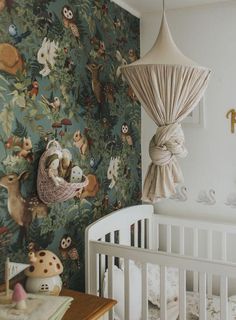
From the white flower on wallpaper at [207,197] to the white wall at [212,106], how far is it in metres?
0.03

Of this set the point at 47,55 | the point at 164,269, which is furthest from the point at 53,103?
the point at 164,269

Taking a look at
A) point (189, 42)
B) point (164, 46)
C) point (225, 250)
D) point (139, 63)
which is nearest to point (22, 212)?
point (139, 63)

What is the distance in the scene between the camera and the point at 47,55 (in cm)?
213

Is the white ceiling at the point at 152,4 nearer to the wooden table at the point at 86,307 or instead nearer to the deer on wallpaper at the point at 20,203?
the deer on wallpaper at the point at 20,203

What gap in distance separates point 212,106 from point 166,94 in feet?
3.22

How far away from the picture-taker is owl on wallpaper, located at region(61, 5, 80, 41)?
2.25 m

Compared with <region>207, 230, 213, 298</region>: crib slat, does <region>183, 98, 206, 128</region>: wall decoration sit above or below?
above

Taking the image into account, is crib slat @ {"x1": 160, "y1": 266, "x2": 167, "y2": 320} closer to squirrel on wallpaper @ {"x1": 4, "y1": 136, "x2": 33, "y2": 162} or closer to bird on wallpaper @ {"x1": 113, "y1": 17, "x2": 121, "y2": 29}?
squirrel on wallpaper @ {"x1": 4, "y1": 136, "x2": 33, "y2": 162}

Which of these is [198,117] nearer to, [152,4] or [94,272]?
[152,4]

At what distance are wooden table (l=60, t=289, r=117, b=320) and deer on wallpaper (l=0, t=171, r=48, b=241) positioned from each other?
16.8 inches

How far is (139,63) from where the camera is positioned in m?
2.07

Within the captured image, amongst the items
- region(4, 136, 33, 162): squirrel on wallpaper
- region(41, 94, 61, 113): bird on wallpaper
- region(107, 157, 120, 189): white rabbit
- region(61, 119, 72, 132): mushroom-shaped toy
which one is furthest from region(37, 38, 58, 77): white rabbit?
region(107, 157, 120, 189): white rabbit

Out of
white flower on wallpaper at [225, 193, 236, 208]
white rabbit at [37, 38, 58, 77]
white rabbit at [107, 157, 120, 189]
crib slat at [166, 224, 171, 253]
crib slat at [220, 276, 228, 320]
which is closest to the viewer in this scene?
crib slat at [220, 276, 228, 320]

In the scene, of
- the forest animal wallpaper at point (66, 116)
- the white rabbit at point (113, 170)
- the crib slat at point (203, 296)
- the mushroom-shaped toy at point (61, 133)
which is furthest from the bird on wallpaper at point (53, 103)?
the crib slat at point (203, 296)
